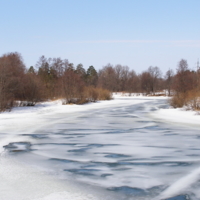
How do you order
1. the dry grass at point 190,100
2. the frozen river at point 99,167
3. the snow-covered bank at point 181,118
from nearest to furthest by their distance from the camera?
1. the frozen river at point 99,167
2. the snow-covered bank at point 181,118
3. the dry grass at point 190,100

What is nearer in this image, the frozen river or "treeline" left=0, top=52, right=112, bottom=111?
the frozen river

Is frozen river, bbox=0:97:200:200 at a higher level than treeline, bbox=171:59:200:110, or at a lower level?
lower

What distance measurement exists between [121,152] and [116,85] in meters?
96.5

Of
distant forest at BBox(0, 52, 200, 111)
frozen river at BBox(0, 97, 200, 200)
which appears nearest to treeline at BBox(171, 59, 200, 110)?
distant forest at BBox(0, 52, 200, 111)

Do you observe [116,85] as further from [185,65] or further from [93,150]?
[93,150]

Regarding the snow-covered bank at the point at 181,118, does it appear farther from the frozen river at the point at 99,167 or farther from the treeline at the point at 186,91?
the frozen river at the point at 99,167

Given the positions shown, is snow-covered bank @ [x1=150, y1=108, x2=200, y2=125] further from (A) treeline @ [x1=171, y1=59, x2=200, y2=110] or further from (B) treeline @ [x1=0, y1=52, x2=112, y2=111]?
(B) treeline @ [x1=0, y1=52, x2=112, y2=111]

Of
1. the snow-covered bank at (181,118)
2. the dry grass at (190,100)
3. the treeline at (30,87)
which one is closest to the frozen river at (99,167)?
the snow-covered bank at (181,118)

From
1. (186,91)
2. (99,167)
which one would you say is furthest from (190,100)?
(99,167)

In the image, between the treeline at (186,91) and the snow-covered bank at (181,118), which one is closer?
the snow-covered bank at (181,118)

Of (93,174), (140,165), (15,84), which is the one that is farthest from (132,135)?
(15,84)

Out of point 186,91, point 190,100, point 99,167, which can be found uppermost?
point 186,91

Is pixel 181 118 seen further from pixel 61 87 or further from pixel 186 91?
pixel 61 87

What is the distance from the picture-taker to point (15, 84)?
2794 cm
